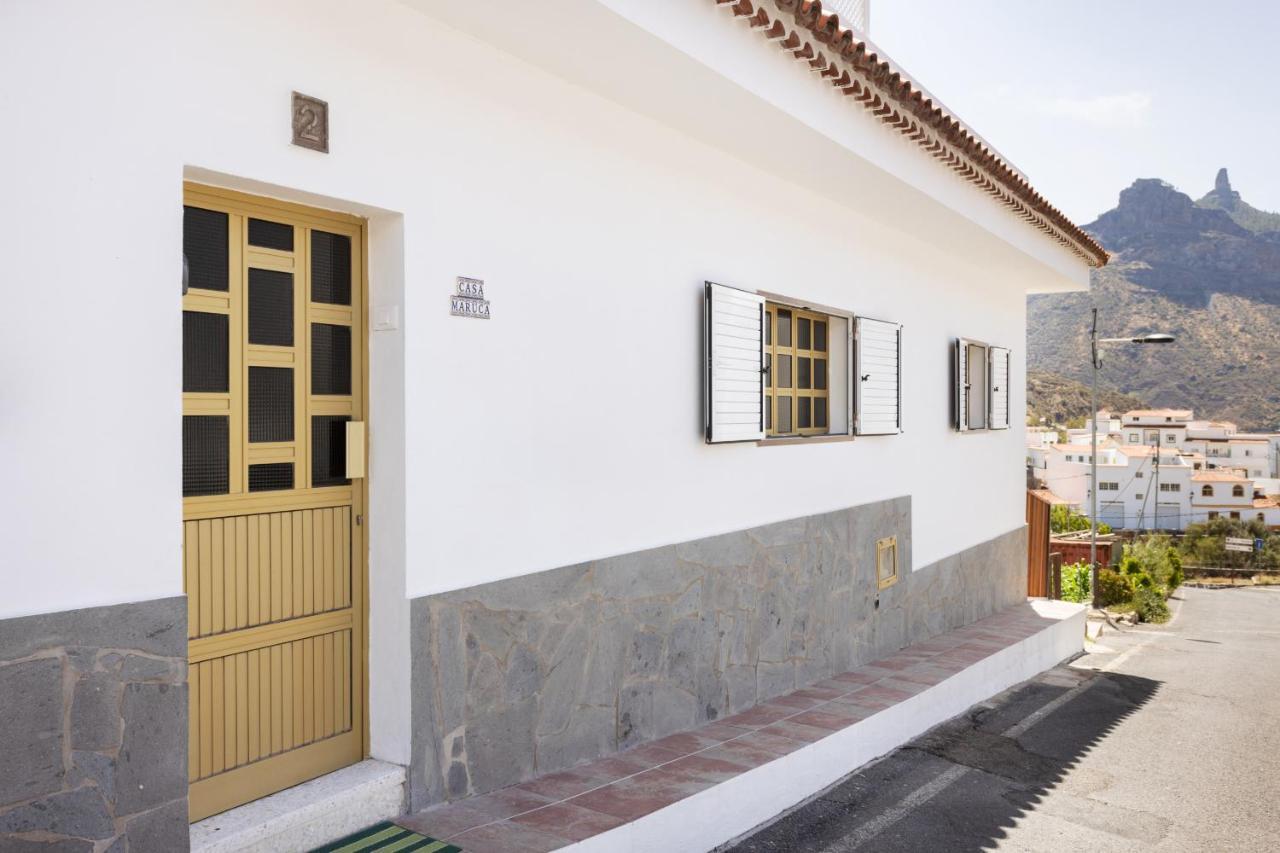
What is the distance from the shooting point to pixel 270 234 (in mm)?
3854

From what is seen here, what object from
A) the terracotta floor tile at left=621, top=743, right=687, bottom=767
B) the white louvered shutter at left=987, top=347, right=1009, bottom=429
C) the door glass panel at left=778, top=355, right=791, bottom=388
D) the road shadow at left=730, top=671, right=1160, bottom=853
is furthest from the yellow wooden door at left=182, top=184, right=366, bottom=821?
the white louvered shutter at left=987, top=347, right=1009, bottom=429

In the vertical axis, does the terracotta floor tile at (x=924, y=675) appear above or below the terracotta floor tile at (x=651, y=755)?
below

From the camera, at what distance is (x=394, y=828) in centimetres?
401

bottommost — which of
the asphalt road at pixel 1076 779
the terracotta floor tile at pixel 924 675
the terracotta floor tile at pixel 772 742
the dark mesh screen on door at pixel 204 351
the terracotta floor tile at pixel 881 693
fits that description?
the asphalt road at pixel 1076 779

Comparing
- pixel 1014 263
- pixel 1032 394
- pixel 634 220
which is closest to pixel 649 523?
pixel 634 220

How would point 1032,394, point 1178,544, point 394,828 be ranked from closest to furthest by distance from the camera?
1. point 394,828
2. point 1178,544
3. point 1032,394

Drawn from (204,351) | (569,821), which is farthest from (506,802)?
(204,351)

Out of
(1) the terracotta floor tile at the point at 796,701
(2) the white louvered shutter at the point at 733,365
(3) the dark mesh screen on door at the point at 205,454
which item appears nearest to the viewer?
(3) the dark mesh screen on door at the point at 205,454

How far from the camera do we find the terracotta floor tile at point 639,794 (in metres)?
4.50

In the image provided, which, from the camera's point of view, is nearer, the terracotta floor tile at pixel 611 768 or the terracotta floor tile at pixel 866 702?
the terracotta floor tile at pixel 611 768

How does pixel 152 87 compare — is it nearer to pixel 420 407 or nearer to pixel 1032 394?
pixel 420 407

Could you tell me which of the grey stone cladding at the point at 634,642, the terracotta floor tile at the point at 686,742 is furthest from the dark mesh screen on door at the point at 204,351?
the terracotta floor tile at the point at 686,742

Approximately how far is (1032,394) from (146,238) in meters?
78.3

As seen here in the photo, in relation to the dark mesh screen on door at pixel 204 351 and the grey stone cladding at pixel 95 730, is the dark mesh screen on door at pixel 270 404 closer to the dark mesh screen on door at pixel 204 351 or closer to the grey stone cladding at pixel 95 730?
the dark mesh screen on door at pixel 204 351
